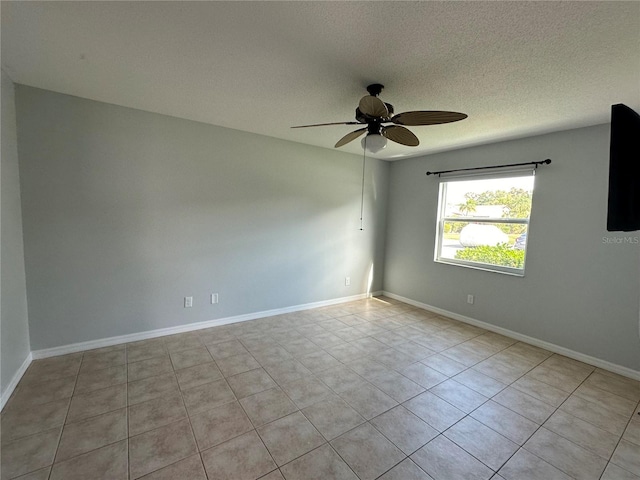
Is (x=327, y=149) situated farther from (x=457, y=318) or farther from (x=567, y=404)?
(x=567, y=404)

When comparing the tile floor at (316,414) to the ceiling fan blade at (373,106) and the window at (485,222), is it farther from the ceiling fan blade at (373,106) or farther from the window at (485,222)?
the ceiling fan blade at (373,106)

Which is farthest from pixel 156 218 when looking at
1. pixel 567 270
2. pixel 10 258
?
pixel 567 270

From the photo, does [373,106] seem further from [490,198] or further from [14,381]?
[14,381]

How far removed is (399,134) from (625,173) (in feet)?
4.63

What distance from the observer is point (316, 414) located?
1.95m

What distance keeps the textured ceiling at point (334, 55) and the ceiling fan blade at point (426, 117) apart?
0.31 metres

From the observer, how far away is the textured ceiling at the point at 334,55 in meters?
1.39

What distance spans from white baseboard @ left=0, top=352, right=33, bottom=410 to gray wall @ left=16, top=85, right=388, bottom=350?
16 cm

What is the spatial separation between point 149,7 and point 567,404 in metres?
3.84

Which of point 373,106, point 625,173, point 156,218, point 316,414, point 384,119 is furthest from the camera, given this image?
point 156,218

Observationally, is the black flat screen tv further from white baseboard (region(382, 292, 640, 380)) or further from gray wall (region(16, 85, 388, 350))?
gray wall (region(16, 85, 388, 350))

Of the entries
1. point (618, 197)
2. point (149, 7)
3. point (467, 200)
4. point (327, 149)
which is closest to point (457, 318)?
point (467, 200)

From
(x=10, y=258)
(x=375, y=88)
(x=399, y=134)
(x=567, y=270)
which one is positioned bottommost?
(x=567, y=270)

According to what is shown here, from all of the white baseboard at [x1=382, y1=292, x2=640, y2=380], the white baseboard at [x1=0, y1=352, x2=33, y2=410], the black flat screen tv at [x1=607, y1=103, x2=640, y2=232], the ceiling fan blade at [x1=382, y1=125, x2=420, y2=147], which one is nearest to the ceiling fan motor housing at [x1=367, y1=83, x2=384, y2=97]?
the ceiling fan blade at [x1=382, y1=125, x2=420, y2=147]
